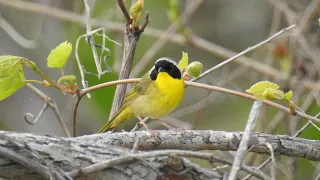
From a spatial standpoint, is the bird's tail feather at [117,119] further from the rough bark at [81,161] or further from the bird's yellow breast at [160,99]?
the rough bark at [81,161]

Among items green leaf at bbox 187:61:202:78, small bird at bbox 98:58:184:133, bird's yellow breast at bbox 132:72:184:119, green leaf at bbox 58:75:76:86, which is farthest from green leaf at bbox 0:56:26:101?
bird's yellow breast at bbox 132:72:184:119

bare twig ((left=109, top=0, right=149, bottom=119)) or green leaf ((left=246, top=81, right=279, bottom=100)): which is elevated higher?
bare twig ((left=109, top=0, right=149, bottom=119))

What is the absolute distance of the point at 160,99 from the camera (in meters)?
3.46

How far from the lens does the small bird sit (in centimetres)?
335

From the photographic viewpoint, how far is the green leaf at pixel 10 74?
2.42 meters

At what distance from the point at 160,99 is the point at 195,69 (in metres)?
0.73

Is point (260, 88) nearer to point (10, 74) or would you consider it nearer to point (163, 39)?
point (10, 74)

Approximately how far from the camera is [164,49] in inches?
263

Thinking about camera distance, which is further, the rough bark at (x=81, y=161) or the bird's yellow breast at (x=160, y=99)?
the bird's yellow breast at (x=160, y=99)

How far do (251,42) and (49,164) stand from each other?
527cm

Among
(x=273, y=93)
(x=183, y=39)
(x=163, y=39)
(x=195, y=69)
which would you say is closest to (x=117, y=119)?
(x=195, y=69)

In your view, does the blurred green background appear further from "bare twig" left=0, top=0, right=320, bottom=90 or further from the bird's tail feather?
the bird's tail feather

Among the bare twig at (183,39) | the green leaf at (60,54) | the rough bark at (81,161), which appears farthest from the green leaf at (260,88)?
the bare twig at (183,39)

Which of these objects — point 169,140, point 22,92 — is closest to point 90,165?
point 169,140
